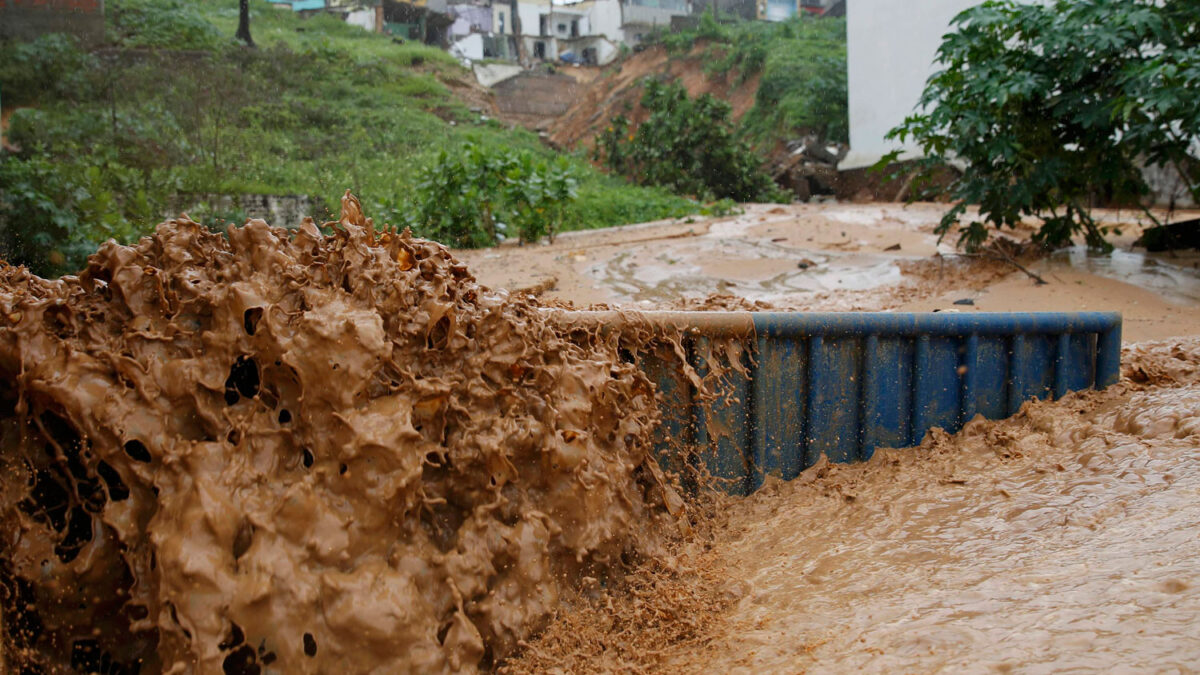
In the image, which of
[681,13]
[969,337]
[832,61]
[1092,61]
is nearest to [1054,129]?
[1092,61]

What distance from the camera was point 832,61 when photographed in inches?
880

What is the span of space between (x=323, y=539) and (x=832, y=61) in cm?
2273

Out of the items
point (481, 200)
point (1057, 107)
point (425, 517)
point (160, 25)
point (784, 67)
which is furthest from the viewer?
point (784, 67)

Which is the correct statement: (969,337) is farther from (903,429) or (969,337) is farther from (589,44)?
(589,44)

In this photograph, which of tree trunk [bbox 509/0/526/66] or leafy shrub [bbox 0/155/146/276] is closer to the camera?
leafy shrub [bbox 0/155/146/276]

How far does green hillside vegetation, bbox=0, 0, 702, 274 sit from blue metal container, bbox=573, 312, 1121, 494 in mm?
5152

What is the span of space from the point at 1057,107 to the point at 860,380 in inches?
194

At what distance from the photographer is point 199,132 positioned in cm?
1073

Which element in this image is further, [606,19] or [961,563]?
[606,19]

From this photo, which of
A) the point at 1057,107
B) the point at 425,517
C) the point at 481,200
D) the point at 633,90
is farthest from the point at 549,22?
the point at 425,517

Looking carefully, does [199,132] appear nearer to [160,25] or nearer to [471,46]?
[160,25]

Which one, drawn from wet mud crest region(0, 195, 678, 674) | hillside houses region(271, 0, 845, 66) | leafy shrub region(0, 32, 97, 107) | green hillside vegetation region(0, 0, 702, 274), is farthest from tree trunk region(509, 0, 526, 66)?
wet mud crest region(0, 195, 678, 674)

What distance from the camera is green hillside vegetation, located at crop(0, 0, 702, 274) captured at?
6484mm

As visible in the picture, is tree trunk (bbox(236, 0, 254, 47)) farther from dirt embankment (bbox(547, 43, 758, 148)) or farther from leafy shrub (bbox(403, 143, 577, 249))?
dirt embankment (bbox(547, 43, 758, 148))
